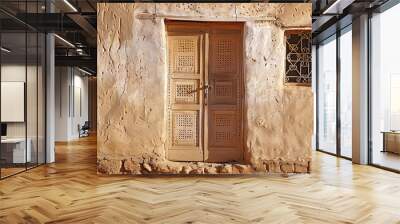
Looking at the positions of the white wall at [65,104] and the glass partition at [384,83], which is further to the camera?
the white wall at [65,104]

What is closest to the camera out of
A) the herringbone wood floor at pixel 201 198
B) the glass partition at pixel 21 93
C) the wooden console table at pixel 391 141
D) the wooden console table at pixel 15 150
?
the herringbone wood floor at pixel 201 198

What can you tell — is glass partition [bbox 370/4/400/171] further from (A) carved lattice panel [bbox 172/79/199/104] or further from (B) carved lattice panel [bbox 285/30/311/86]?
(A) carved lattice panel [bbox 172/79/199/104]

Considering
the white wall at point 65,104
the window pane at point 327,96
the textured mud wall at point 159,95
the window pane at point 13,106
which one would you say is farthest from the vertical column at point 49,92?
the white wall at point 65,104

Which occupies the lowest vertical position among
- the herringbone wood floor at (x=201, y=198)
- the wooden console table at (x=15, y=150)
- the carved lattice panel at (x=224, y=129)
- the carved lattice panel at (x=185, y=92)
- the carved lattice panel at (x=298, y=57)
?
the herringbone wood floor at (x=201, y=198)

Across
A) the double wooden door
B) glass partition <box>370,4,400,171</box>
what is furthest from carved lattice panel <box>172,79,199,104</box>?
glass partition <box>370,4,400,171</box>

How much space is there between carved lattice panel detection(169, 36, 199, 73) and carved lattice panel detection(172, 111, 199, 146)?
70 cm

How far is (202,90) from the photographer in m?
5.85

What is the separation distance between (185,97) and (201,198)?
2.09 metres

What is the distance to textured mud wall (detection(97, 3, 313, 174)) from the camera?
5.57 metres

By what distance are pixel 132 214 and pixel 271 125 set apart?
9.33ft

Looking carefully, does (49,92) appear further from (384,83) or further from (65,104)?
(65,104)

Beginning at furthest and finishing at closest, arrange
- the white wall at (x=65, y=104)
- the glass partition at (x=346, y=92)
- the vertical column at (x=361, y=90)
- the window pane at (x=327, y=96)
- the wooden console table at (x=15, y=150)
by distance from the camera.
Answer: the white wall at (x=65, y=104), the window pane at (x=327, y=96), the glass partition at (x=346, y=92), the vertical column at (x=361, y=90), the wooden console table at (x=15, y=150)

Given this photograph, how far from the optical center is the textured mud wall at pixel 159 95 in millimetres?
5574

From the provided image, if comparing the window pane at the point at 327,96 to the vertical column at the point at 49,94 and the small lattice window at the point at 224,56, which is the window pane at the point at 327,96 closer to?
the small lattice window at the point at 224,56
